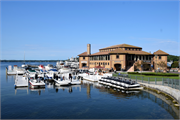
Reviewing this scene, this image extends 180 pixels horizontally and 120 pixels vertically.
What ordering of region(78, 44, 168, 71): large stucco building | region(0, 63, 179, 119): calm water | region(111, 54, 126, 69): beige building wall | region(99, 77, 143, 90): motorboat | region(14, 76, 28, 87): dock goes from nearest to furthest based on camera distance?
region(0, 63, 179, 119): calm water → region(99, 77, 143, 90): motorboat → region(14, 76, 28, 87): dock → region(111, 54, 126, 69): beige building wall → region(78, 44, 168, 71): large stucco building

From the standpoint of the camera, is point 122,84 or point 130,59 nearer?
point 122,84

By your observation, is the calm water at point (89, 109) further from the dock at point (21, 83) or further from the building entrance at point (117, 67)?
the building entrance at point (117, 67)

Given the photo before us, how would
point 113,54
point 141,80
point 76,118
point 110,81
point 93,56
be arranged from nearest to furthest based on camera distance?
1. point 76,118
2. point 141,80
3. point 110,81
4. point 113,54
5. point 93,56

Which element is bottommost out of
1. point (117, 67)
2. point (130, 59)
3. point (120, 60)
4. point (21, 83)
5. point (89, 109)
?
point (89, 109)

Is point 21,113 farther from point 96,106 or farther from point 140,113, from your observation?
point 140,113

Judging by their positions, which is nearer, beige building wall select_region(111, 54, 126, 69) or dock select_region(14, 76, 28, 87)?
dock select_region(14, 76, 28, 87)

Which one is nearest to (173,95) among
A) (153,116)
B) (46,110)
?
(153,116)

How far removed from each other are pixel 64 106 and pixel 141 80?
72.2 feet

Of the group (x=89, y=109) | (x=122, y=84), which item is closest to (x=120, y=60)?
(x=122, y=84)

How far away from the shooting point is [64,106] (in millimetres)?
23328

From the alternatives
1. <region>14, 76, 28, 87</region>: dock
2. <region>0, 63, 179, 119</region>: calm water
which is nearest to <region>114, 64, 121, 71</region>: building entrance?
<region>14, 76, 28, 87</region>: dock

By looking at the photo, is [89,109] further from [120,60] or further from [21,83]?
[120,60]

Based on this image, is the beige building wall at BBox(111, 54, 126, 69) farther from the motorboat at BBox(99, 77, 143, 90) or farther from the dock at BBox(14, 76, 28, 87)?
the dock at BBox(14, 76, 28, 87)

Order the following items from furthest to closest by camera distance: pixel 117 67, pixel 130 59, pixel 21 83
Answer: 1. pixel 117 67
2. pixel 130 59
3. pixel 21 83
